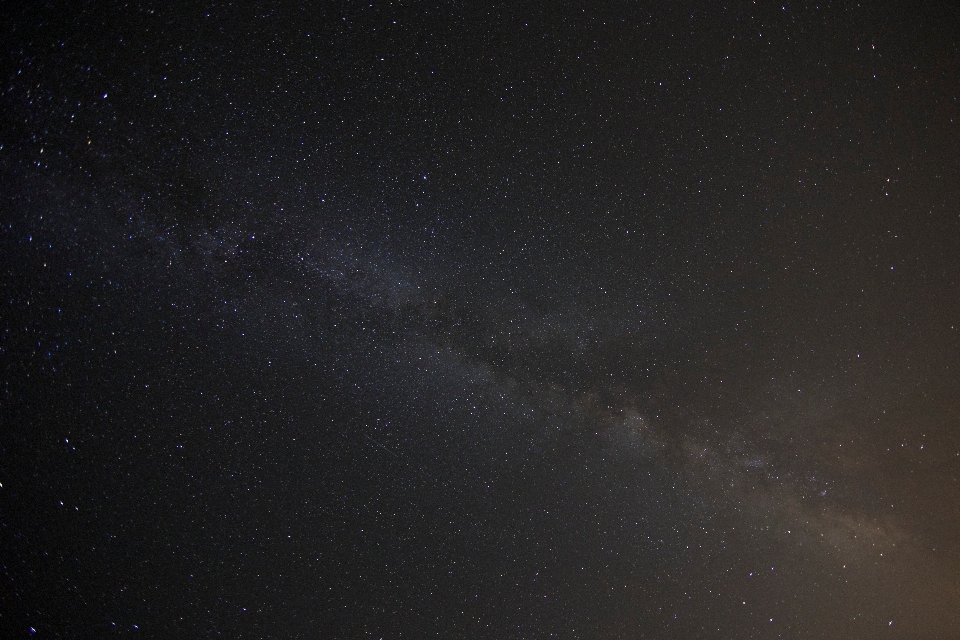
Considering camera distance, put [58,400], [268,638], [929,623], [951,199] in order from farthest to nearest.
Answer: [929,623]
[951,199]
[268,638]
[58,400]

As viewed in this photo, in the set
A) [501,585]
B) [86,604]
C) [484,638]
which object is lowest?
[86,604]

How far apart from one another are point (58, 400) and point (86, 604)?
0.50m

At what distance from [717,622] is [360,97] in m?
2.04

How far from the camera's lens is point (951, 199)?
1290 millimetres

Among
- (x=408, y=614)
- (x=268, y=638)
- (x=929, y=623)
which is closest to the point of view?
(x=268, y=638)

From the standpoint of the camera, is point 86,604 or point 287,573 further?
point 287,573

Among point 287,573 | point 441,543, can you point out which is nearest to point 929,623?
point 441,543

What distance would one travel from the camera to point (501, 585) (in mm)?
1213

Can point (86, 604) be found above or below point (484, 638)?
below

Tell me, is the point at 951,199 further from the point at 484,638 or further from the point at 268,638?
the point at 268,638

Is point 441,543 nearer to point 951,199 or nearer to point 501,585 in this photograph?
point 501,585

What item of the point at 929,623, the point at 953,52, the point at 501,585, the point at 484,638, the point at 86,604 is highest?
the point at 953,52

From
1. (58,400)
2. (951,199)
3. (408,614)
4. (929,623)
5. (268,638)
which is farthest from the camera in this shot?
(929,623)

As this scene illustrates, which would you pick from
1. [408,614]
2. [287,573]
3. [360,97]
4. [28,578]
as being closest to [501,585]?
[408,614]
